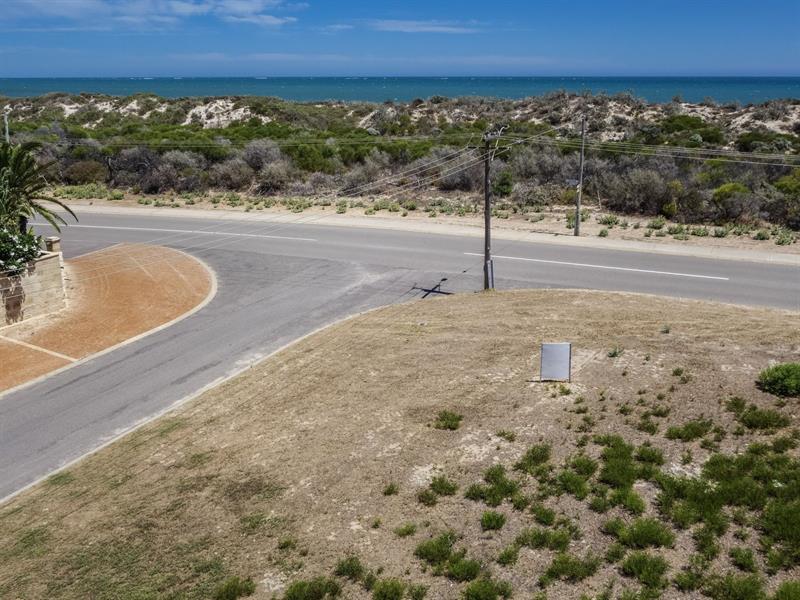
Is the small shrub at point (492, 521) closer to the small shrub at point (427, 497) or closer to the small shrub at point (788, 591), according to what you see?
the small shrub at point (427, 497)

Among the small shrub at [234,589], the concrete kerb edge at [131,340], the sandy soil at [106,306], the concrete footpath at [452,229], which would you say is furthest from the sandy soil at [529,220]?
the small shrub at [234,589]

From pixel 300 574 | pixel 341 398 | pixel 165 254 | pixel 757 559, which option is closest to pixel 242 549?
pixel 300 574

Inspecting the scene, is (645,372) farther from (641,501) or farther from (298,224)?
(298,224)

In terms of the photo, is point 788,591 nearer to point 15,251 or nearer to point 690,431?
point 690,431

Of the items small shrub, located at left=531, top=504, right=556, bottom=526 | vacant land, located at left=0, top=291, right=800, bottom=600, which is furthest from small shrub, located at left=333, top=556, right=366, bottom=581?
small shrub, located at left=531, top=504, right=556, bottom=526

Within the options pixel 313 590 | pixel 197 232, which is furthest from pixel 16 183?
pixel 313 590
